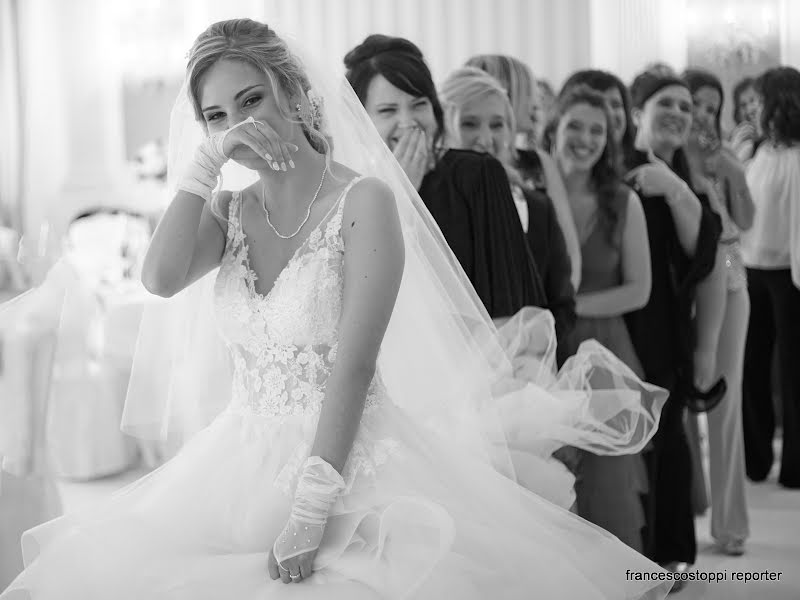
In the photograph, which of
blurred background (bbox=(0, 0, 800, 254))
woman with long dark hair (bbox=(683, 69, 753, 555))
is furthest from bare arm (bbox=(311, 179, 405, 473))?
blurred background (bbox=(0, 0, 800, 254))

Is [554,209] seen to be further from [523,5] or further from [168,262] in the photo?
[523,5]

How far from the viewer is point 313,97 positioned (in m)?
1.68

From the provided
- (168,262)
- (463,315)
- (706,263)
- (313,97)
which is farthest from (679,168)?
(168,262)

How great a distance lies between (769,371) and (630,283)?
2201 millimetres

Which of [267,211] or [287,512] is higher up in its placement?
[267,211]

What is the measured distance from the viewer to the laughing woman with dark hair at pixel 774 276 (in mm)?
4266

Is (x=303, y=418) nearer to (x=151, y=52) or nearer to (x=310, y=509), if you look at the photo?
(x=310, y=509)

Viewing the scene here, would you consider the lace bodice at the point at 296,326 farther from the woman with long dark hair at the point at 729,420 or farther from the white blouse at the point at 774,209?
the white blouse at the point at 774,209

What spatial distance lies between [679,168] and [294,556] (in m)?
2.33

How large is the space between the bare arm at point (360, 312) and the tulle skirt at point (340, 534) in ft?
0.21

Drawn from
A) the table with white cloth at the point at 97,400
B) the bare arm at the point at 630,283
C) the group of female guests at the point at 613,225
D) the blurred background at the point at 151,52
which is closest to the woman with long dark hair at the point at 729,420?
the group of female guests at the point at 613,225

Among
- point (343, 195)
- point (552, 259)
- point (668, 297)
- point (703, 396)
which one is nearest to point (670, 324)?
point (668, 297)

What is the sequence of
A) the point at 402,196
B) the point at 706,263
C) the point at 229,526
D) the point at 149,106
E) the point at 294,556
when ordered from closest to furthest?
the point at 294,556 → the point at 229,526 → the point at 402,196 → the point at 706,263 → the point at 149,106

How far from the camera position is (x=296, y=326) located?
157 cm
